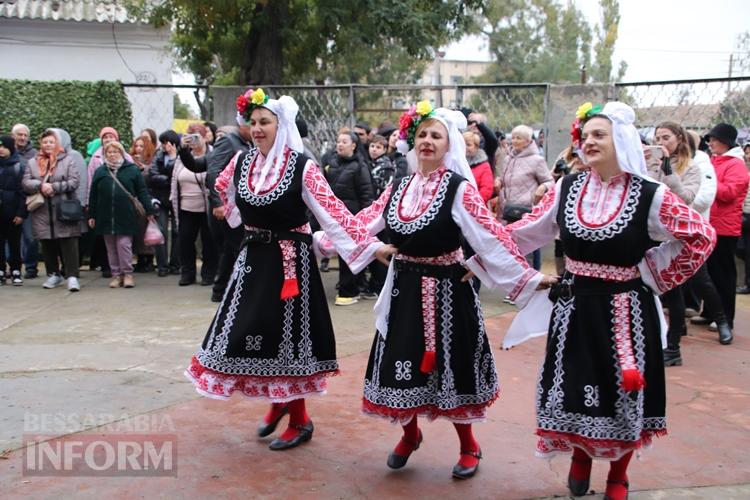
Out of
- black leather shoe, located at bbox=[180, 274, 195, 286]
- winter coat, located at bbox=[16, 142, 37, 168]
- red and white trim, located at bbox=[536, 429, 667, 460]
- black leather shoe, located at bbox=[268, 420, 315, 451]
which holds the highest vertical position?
winter coat, located at bbox=[16, 142, 37, 168]

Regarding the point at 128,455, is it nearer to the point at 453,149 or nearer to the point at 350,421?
the point at 350,421

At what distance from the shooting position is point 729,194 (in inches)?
328

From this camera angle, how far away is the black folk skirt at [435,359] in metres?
4.58

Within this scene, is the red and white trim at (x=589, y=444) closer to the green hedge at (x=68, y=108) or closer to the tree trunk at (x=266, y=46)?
the green hedge at (x=68, y=108)

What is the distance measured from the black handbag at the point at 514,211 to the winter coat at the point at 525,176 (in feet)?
0.17

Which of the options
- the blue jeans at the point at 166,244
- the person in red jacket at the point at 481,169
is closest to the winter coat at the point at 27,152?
the blue jeans at the point at 166,244

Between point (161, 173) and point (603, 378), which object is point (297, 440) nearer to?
point (603, 378)

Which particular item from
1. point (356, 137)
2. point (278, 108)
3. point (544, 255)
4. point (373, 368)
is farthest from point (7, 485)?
point (544, 255)

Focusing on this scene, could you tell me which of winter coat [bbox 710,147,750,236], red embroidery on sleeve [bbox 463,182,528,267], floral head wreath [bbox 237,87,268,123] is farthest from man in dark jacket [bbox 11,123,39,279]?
winter coat [bbox 710,147,750,236]

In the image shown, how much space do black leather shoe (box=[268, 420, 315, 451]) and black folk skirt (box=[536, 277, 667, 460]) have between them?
58.0 inches

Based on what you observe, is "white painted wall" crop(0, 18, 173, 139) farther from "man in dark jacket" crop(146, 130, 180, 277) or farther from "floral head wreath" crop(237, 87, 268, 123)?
"floral head wreath" crop(237, 87, 268, 123)

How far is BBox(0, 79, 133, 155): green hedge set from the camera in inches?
463

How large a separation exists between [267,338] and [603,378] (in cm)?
186

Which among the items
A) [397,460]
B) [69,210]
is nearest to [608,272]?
[397,460]
